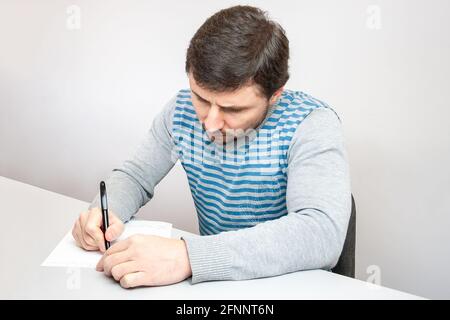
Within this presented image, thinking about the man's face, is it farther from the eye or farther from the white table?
the white table

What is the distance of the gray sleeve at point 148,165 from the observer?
136 centimetres

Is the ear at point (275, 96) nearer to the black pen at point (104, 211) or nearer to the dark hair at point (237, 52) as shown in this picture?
the dark hair at point (237, 52)

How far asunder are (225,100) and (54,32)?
1.75 m

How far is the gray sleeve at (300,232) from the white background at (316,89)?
66 cm

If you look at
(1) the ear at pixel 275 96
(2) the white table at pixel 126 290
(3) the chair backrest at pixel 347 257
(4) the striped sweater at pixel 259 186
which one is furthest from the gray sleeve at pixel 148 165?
(3) the chair backrest at pixel 347 257

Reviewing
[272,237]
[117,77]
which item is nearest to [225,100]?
[272,237]

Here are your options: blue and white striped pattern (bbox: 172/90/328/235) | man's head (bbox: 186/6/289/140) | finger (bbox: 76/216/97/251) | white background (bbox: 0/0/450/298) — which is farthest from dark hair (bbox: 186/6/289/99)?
white background (bbox: 0/0/450/298)

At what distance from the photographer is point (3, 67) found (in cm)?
272

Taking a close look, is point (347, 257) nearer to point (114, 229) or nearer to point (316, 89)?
point (114, 229)

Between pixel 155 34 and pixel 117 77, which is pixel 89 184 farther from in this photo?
pixel 155 34

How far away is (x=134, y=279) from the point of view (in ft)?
3.08

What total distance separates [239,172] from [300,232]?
31 cm

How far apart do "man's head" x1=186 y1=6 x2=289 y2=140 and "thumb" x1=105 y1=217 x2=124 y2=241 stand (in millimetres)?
308

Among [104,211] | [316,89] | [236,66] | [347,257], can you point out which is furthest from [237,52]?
[316,89]
